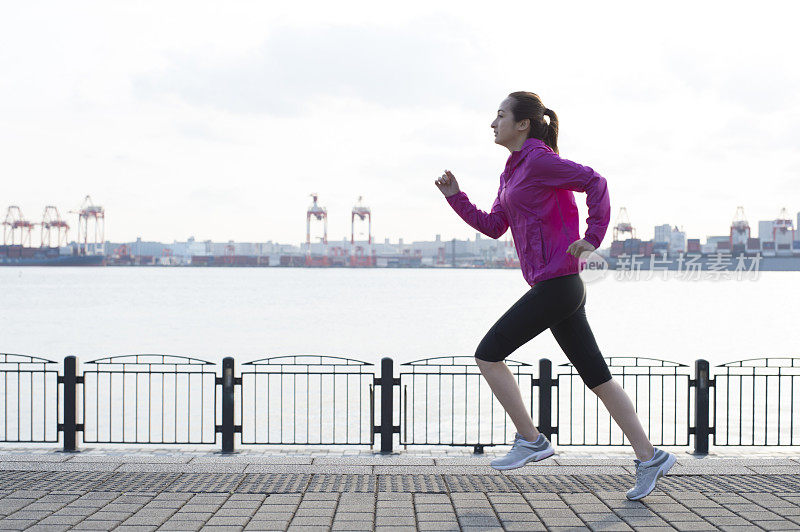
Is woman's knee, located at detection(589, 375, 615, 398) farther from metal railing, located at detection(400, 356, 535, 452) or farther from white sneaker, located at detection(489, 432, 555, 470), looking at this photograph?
metal railing, located at detection(400, 356, 535, 452)

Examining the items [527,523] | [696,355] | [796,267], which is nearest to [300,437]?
[527,523]

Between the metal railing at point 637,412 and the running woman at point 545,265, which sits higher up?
the running woman at point 545,265

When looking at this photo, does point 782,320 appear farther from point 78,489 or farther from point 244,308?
point 78,489

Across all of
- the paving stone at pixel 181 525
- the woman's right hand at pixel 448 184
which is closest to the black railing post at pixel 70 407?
the paving stone at pixel 181 525

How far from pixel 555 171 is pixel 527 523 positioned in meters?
1.86

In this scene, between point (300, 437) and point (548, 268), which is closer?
point (548, 268)

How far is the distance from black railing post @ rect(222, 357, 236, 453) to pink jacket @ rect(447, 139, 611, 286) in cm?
311

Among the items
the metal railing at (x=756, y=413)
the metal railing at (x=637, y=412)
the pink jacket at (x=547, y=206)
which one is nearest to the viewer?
the pink jacket at (x=547, y=206)

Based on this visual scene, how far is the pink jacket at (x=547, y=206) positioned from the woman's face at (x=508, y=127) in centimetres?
8

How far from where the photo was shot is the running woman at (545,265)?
425 cm

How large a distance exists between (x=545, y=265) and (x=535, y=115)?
2.94 feet

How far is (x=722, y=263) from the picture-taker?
145250 millimetres

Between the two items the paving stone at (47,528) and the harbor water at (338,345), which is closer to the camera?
the paving stone at (47,528)

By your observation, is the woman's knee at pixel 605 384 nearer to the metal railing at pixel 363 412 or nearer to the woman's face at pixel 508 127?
the woman's face at pixel 508 127
